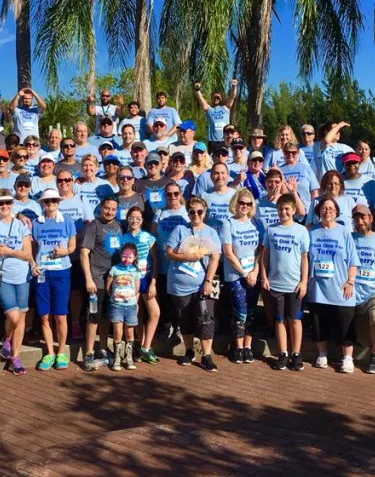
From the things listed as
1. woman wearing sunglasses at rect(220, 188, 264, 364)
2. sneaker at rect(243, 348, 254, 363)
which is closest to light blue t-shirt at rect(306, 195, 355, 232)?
woman wearing sunglasses at rect(220, 188, 264, 364)

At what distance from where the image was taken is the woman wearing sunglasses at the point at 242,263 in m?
6.64

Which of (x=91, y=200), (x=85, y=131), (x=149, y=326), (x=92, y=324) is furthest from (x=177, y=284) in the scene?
(x=85, y=131)

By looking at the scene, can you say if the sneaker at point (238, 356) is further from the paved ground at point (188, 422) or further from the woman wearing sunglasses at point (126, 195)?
the woman wearing sunglasses at point (126, 195)

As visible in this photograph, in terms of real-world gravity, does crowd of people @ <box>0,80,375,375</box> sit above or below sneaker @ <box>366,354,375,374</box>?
above

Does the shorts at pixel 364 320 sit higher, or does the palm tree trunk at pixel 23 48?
the palm tree trunk at pixel 23 48

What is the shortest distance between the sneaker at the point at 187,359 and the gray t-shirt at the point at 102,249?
1.16 metres

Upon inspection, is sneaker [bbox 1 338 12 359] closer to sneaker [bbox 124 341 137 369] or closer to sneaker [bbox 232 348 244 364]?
sneaker [bbox 124 341 137 369]

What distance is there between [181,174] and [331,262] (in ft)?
6.95

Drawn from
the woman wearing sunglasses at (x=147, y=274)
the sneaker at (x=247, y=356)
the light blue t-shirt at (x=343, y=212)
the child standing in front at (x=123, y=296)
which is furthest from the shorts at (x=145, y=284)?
the light blue t-shirt at (x=343, y=212)

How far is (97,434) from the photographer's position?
4914mm

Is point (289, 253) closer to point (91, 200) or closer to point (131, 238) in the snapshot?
point (131, 238)

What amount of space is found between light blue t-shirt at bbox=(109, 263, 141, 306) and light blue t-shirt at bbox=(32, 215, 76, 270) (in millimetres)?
511

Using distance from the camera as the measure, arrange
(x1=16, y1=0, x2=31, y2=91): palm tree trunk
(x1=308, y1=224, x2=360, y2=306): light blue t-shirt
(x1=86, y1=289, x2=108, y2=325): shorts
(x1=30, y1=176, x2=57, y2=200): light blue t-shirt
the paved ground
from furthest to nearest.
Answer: (x1=16, y1=0, x2=31, y2=91): palm tree trunk
(x1=30, y1=176, x2=57, y2=200): light blue t-shirt
(x1=308, y1=224, x2=360, y2=306): light blue t-shirt
(x1=86, y1=289, x2=108, y2=325): shorts
the paved ground

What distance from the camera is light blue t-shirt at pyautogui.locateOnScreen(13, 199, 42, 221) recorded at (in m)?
6.68
